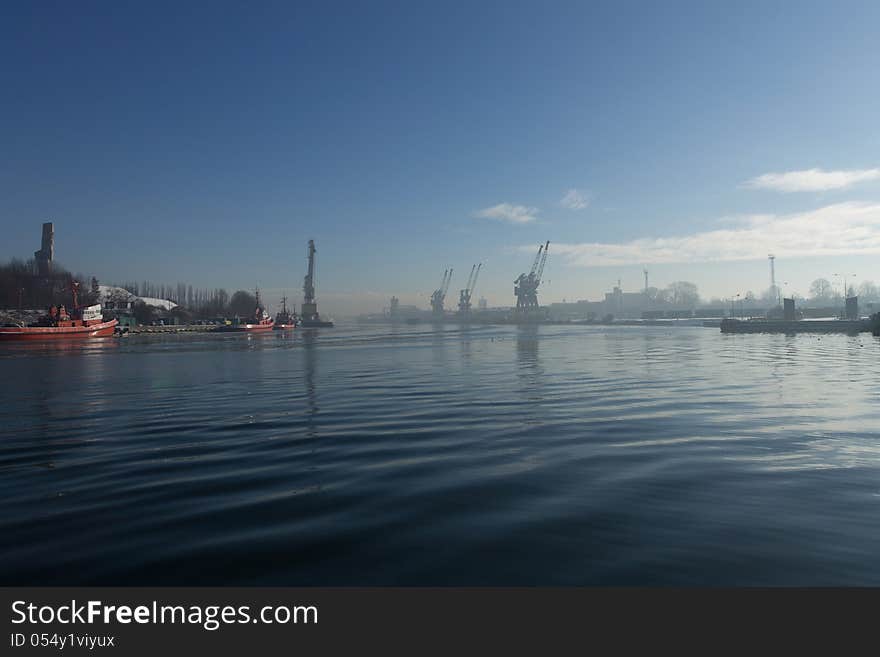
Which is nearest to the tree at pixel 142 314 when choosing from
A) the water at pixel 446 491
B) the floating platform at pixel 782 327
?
the floating platform at pixel 782 327

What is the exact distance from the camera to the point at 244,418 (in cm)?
1324

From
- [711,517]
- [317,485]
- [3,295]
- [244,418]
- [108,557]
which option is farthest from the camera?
[3,295]

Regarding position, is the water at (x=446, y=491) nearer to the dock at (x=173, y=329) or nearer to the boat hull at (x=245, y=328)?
the boat hull at (x=245, y=328)

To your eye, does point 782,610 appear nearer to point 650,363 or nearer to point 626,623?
point 626,623

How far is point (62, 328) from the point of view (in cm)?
7788

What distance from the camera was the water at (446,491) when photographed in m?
4.75

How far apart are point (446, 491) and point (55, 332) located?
296ft

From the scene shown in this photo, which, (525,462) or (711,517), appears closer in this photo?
(711,517)

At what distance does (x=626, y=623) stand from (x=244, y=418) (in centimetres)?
1132

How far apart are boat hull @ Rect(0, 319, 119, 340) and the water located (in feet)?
230

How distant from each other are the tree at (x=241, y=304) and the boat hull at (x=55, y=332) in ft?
320

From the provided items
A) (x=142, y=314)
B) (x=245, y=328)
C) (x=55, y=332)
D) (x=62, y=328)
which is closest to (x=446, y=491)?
(x=55, y=332)

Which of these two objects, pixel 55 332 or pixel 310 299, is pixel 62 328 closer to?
pixel 55 332

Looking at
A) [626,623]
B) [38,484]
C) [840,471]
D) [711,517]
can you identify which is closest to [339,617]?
[626,623]
